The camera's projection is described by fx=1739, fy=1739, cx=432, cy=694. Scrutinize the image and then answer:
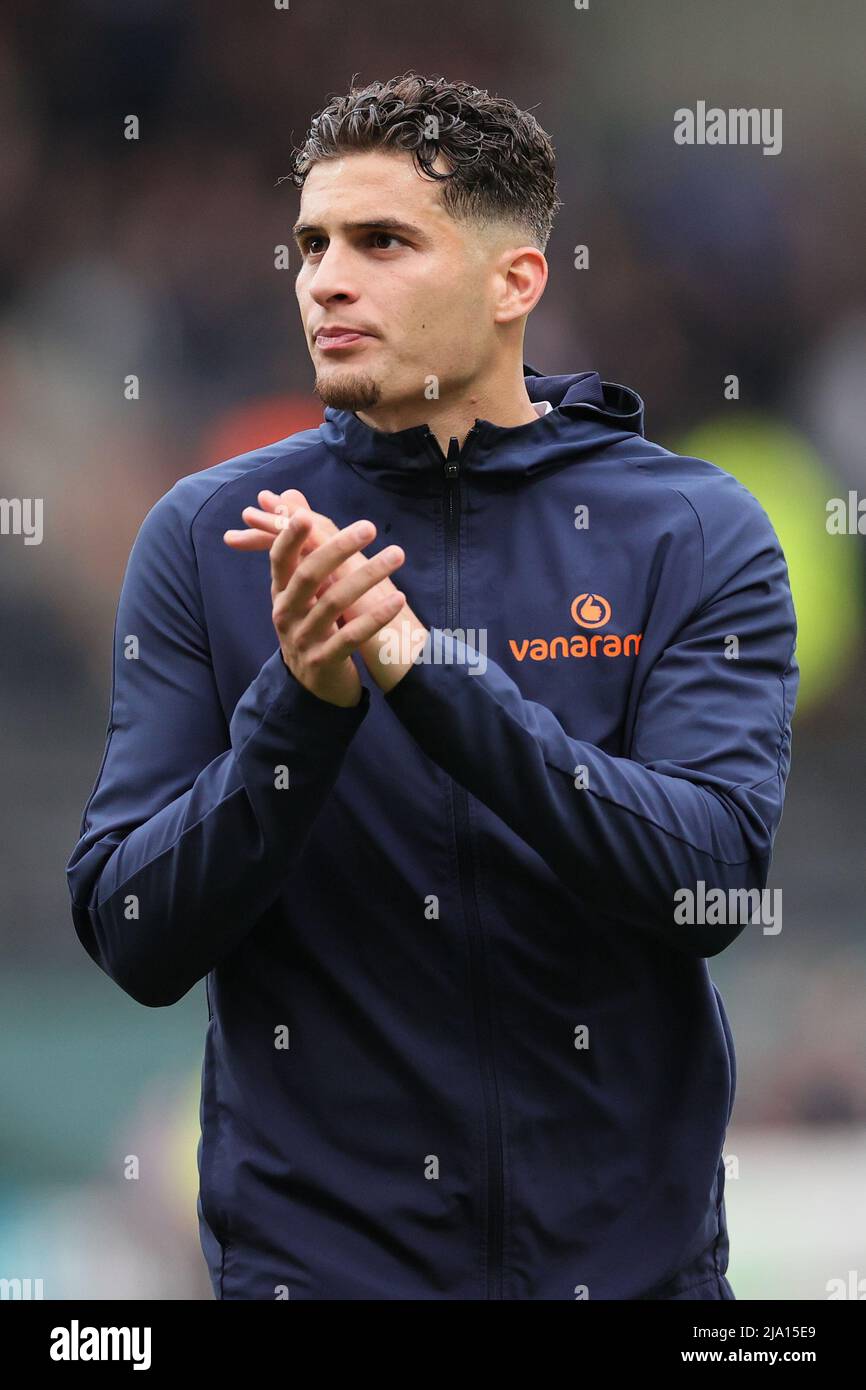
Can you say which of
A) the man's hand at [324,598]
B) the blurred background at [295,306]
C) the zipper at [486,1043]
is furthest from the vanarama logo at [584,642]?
the blurred background at [295,306]

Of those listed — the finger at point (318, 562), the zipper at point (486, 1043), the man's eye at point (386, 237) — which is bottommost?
the zipper at point (486, 1043)

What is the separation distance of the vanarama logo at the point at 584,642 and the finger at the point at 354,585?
0.93 feet

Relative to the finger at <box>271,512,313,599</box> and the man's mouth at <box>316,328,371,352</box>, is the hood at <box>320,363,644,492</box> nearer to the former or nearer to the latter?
the man's mouth at <box>316,328,371,352</box>

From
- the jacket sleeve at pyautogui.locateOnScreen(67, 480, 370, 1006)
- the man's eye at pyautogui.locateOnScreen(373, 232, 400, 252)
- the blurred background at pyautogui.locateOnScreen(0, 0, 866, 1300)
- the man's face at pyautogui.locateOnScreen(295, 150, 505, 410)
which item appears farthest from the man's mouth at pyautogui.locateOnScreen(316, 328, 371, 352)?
the blurred background at pyautogui.locateOnScreen(0, 0, 866, 1300)

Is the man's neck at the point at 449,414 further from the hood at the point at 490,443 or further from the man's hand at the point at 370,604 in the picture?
the man's hand at the point at 370,604

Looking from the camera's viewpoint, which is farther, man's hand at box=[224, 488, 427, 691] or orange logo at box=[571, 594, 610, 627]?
orange logo at box=[571, 594, 610, 627]

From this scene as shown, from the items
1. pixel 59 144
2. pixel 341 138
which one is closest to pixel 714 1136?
pixel 341 138

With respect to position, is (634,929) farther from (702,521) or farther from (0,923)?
(0,923)

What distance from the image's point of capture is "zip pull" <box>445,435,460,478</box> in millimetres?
1629

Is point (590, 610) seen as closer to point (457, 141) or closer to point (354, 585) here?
point (354, 585)

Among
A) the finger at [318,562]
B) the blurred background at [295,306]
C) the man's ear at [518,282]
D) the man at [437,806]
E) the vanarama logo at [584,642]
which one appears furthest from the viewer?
the blurred background at [295,306]

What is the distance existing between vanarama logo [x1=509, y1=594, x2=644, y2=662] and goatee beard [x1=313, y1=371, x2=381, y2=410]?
26 centimetres

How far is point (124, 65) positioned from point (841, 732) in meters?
2.74

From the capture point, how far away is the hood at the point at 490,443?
1.63m
